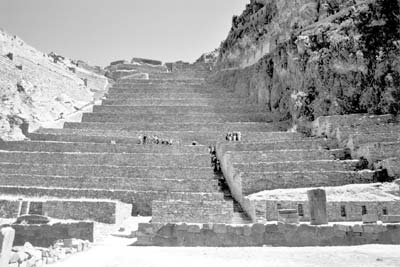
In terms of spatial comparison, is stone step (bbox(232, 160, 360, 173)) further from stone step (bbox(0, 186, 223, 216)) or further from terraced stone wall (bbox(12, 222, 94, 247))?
terraced stone wall (bbox(12, 222, 94, 247))

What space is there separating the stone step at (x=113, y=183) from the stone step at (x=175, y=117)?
1167 cm

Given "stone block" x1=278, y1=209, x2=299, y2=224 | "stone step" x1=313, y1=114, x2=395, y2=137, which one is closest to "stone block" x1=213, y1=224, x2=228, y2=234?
"stone block" x1=278, y1=209, x2=299, y2=224

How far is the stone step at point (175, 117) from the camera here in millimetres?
28375

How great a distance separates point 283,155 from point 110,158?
8.36m

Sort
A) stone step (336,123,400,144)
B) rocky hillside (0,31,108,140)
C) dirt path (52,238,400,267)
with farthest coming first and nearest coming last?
rocky hillside (0,31,108,140)
stone step (336,123,400,144)
dirt path (52,238,400,267)

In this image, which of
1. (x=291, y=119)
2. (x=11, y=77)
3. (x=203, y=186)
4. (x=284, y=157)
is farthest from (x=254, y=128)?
(x=11, y=77)

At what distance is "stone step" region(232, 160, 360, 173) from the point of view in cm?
Result: 1628

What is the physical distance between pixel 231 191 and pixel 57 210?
730 centimetres

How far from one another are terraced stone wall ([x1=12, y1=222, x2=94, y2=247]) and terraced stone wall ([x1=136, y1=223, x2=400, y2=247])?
8.19 ft

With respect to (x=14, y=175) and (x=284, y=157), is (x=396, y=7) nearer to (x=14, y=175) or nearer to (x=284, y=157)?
(x=284, y=157)

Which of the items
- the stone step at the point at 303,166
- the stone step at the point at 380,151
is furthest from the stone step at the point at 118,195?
the stone step at the point at 380,151

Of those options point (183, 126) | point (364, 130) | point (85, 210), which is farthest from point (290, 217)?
point (183, 126)

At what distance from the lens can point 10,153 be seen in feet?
64.6

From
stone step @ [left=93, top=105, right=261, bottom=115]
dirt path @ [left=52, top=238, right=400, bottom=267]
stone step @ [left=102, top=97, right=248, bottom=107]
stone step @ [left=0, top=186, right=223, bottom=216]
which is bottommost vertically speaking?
dirt path @ [left=52, top=238, right=400, bottom=267]
